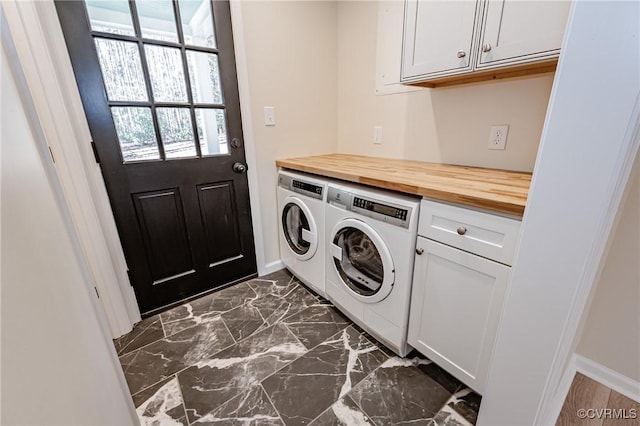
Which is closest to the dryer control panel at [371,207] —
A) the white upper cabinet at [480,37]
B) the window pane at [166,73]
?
the white upper cabinet at [480,37]

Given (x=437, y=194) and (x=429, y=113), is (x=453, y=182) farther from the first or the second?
(x=429, y=113)

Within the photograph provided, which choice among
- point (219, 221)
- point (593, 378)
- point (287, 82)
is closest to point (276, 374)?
point (219, 221)

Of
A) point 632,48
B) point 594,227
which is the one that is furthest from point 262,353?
point 632,48

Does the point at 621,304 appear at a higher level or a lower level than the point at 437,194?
lower

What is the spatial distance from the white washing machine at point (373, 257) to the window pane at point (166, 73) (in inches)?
41.5

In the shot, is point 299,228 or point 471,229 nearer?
point 471,229

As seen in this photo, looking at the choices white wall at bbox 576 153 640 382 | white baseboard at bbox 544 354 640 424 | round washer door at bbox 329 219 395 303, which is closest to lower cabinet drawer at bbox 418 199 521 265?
round washer door at bbox 329 219 395 303

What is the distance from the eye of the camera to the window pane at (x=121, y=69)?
135 cm

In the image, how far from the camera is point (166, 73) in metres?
1.53

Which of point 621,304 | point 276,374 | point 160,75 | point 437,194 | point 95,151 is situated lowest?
point 276,374

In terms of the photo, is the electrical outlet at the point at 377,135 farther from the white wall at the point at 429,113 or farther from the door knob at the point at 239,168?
the door knob at the point at 239,168

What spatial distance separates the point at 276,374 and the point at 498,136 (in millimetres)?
1673

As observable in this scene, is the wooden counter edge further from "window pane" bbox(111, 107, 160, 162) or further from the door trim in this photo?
the door trim

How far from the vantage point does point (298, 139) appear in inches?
83.9
